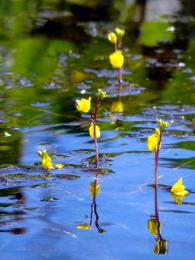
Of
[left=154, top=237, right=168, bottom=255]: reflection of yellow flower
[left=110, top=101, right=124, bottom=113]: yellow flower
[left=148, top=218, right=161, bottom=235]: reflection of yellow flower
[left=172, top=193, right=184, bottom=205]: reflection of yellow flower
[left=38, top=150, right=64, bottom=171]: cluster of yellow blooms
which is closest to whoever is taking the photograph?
[left=154, top=237, right=168, bottom=255]: reflection of yellow flower

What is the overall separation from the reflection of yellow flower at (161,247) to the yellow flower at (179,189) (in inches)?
13.3

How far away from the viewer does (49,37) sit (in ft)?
18.2

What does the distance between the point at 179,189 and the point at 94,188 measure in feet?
1.01

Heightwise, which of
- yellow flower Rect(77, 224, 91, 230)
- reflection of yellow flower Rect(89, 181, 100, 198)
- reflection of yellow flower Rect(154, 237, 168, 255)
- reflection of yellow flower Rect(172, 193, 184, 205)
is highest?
reflection of yellow flower Rect(89, 181, 100, 198)

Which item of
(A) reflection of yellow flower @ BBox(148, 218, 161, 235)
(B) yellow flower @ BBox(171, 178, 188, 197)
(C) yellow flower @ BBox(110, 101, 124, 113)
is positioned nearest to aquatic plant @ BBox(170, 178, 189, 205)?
(B) yellow flower @ BBox(171, 178, 188, 197)

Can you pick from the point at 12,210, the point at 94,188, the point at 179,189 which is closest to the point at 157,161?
the point at 179,189

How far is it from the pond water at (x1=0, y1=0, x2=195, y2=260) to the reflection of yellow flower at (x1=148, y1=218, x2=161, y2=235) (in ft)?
0.07

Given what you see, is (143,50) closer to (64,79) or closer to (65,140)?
(64,79)

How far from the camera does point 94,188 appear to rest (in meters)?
2.38

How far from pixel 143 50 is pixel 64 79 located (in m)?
1.15

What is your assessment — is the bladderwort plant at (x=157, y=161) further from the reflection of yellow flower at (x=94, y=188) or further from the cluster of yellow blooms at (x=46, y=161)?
the cluster of yellow blooms at (x=46, y=161)

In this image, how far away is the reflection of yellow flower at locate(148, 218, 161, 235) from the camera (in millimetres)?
2029

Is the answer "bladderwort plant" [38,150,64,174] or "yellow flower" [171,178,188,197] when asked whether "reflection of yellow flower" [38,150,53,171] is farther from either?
"yellow flower" [171,178,188,197]

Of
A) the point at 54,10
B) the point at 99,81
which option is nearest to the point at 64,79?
the point at 99,81
